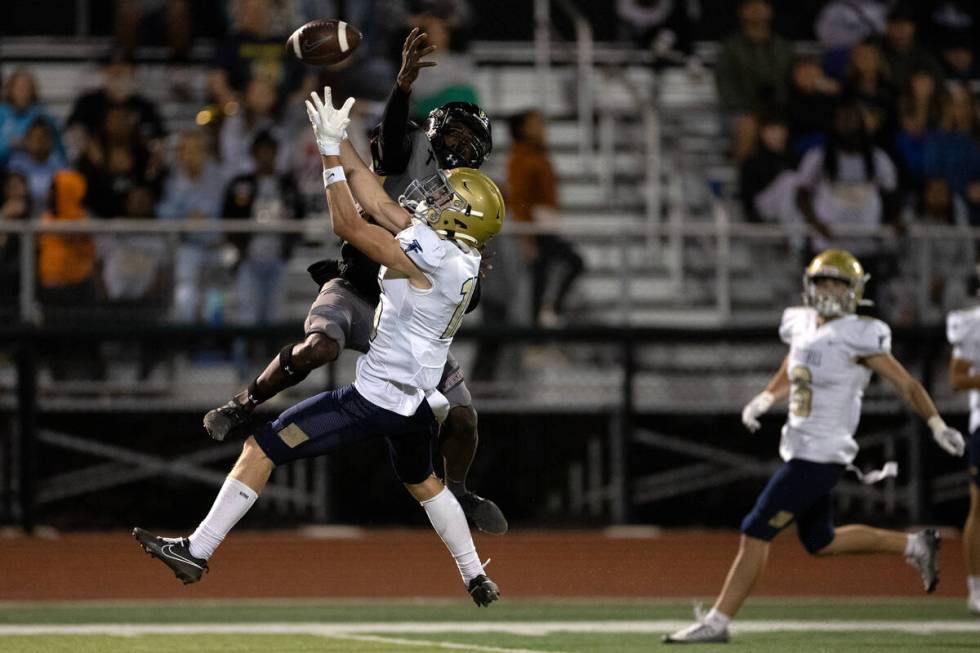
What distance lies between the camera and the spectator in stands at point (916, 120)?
1448cm

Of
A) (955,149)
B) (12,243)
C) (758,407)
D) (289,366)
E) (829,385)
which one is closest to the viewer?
(289,366)

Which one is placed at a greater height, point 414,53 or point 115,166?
point 115,166

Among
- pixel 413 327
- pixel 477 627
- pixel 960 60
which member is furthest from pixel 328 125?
pixel 960 60

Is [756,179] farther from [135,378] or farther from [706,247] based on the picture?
[135,378]

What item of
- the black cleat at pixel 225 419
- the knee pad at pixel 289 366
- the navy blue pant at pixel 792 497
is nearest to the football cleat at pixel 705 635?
the navy blue pant at pixel 792 497

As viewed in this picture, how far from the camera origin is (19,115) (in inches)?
534

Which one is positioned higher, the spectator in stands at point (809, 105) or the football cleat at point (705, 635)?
the spectator in stands at point (809, 105)

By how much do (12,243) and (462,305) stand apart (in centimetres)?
625

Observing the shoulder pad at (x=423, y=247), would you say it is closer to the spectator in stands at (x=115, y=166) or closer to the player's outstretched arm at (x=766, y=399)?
the player's outstretched arm at (x=766, y=399)

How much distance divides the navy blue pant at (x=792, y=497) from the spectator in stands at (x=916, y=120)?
645cm

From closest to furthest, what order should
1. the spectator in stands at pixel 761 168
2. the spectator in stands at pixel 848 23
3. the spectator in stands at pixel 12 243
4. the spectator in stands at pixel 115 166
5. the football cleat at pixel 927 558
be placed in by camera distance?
1. the football cleat at pixel 927 558
2. the spectator in stands at pixel 12 243
3. the spectator in stands at pixel 115 166
4. the spectator in stands at pixel 761 168
5. the spectator in stands at pixel 848 23

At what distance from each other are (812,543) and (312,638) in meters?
2.34

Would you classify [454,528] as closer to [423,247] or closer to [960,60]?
[423,247]

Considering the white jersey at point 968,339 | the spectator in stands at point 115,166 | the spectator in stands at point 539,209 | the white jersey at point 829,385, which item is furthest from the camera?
the spectator in stands at point 115,166
